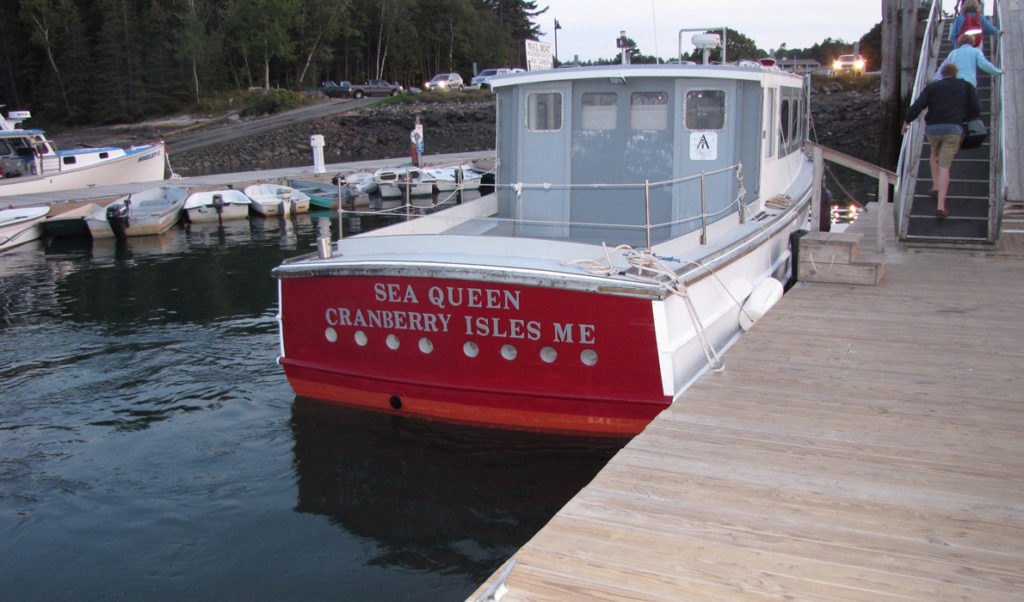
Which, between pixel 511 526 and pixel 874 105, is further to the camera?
pixel 874 105

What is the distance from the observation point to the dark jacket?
9.92 meters

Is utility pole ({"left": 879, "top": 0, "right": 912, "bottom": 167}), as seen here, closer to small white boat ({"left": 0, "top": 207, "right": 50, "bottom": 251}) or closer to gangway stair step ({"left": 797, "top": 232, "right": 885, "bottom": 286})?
gangway stair step ({"left": 797, "top": 232, "right": 885, "bottom": 286})

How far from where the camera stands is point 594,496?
414 cm

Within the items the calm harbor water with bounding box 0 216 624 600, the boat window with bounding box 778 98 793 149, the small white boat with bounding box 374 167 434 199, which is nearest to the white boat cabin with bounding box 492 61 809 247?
the boat window with bounding box 778 98 793 149

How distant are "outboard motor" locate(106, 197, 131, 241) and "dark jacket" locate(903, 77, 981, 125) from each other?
687 inches

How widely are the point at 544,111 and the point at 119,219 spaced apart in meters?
14.7

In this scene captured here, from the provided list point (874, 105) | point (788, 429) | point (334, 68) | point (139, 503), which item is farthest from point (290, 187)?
point (334, 68)

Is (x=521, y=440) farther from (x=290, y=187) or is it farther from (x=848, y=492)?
(x=290, y=187)

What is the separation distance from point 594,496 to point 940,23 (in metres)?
17.6

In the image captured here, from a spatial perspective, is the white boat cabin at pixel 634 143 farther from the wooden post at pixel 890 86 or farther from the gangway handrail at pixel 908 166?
the wooden post at pixel 890 86

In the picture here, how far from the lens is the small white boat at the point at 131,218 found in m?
20.2

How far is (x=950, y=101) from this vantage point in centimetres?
996

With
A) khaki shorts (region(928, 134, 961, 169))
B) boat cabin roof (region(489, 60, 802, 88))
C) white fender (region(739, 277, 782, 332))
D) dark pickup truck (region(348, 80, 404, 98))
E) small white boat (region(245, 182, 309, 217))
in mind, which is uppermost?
dark pickup truck (region(348, 80, 404, 98))

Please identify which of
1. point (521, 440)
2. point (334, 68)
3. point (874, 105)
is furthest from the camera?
point (334, 68)
